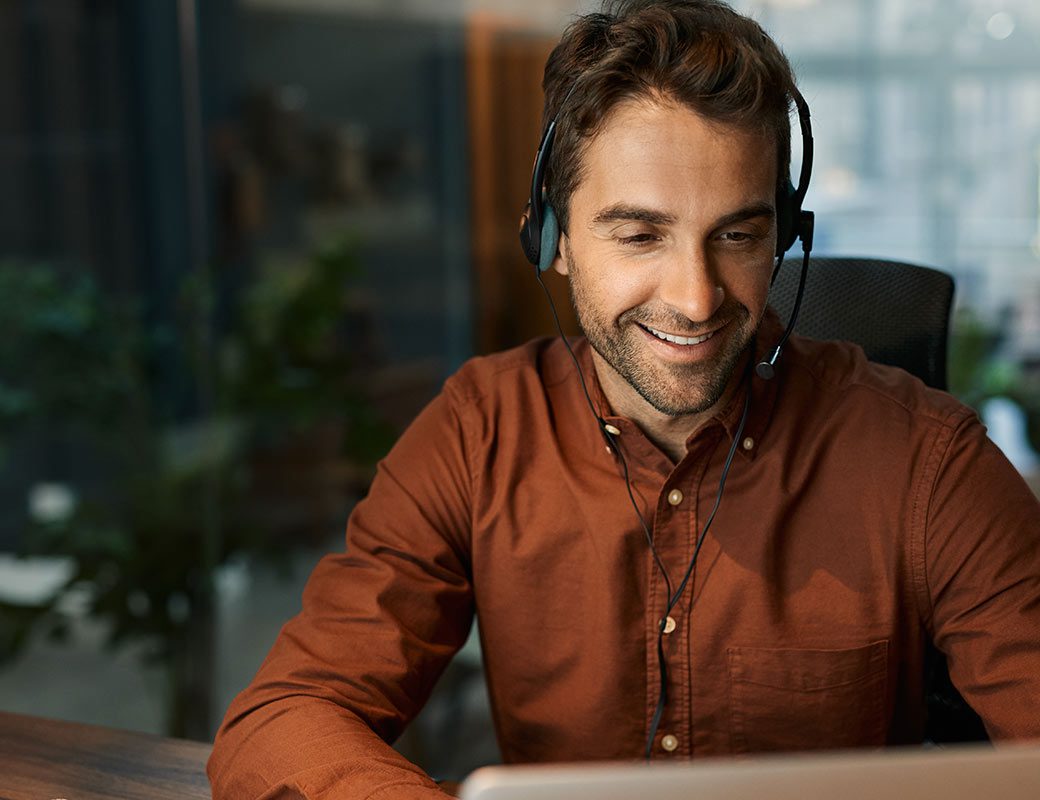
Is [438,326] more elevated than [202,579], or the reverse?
[438,326]

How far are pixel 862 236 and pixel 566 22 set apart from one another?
2526 mm

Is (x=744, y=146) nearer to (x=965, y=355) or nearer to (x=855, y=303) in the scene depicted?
(x=855, y=303)

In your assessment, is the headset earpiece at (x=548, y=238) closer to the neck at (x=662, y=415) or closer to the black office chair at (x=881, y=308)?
the neck at (x=662, y=415)

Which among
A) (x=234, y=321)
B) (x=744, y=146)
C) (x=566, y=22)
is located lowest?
(x=234, y=321)

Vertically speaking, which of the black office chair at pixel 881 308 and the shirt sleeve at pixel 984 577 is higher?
the black office chair at pixel 881 308

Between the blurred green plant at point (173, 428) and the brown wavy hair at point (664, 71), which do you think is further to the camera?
the blurred green plant at point (173, 428)

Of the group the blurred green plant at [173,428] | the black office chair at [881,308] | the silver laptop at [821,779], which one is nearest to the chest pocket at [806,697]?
the black office chair at [881,308]

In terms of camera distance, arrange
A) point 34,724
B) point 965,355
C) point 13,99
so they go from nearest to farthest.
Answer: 1. point 34,724
2. point 13,99
3. point 965,355

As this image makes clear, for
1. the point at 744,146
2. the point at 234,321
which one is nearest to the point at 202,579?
the point at 234,321

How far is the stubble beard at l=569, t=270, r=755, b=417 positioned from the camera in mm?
1254

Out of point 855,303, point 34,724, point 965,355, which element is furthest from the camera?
point 965,355

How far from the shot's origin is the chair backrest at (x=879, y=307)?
1476 mm

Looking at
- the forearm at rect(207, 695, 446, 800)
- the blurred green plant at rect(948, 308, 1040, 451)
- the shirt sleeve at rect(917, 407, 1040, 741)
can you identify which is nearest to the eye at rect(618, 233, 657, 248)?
the shirt sleeve at rect(917, 407, 1040, 741)

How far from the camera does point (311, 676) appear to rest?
1230mm
